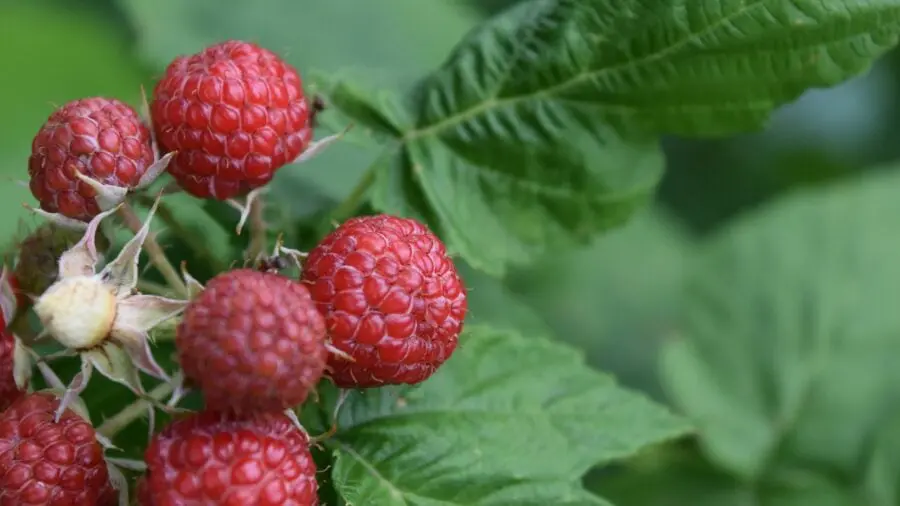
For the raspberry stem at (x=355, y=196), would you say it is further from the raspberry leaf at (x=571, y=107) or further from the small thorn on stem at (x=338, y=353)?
the small thorn on stem at (x=338, y=353)

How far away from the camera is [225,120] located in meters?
1.87

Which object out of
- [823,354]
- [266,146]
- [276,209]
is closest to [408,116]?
[276,209]

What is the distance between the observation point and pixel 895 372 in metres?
3.24

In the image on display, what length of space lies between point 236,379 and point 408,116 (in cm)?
109

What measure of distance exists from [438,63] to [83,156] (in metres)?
1.76

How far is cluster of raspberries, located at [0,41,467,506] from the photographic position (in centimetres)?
156

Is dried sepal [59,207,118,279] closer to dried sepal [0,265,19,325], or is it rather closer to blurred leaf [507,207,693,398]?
dried sepal [0,265,19,325]

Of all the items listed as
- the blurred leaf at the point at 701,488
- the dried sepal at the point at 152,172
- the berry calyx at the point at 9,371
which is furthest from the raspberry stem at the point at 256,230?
the blurred leaf at the point at 701,488

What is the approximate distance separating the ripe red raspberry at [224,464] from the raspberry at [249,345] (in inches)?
2.9

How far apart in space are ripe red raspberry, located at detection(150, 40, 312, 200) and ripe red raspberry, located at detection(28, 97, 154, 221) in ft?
0.27

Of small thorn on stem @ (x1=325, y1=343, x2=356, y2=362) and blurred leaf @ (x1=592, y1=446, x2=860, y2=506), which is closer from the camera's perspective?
small thorn on stem @ (x1=325, y1=343, x2=356, y2=362)

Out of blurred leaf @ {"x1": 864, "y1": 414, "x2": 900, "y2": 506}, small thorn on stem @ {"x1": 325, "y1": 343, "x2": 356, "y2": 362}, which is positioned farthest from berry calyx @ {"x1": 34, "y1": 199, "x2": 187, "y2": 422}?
blurred leaf @ {"x1": 864, "y1": 414, "x2": 900, "y2": 506}

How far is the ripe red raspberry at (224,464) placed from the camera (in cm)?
161

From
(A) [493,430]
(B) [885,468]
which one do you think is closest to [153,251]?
(A) [493,430]
